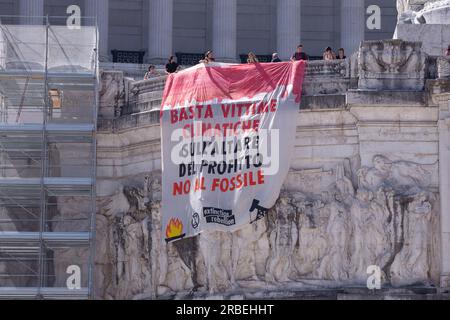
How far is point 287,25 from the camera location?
338 ft

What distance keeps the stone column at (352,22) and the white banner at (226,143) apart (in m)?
38.2

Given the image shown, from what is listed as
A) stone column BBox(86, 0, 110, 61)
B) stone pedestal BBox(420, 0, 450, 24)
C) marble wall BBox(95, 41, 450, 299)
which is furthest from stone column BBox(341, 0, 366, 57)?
marble wall BBox(95, 41, 450, 299)

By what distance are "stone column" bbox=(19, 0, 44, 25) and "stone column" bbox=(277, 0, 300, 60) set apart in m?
12.2

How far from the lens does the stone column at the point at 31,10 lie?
10044cm

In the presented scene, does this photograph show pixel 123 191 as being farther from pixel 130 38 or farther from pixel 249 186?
pixel 130 38

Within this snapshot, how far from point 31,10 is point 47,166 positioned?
35.9 metres

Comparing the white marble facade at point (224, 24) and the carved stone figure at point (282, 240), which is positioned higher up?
the white marble facade at point (224, 24)

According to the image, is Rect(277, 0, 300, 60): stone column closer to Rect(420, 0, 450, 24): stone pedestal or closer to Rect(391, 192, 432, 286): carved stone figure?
Rect(420, 0, 450, 24): stone pedestal

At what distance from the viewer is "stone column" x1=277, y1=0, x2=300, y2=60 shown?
102 meters

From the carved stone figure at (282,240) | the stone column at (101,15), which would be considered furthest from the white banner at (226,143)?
the stone column at (101,15)

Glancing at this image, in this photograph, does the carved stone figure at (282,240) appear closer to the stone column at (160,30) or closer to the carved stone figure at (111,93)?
the carved stone figure at (111,93)

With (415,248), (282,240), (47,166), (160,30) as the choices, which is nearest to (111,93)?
(47,166)

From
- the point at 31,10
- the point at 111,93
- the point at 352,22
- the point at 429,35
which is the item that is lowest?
the point at 111,93

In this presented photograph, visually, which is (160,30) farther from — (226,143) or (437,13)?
(226,143)
